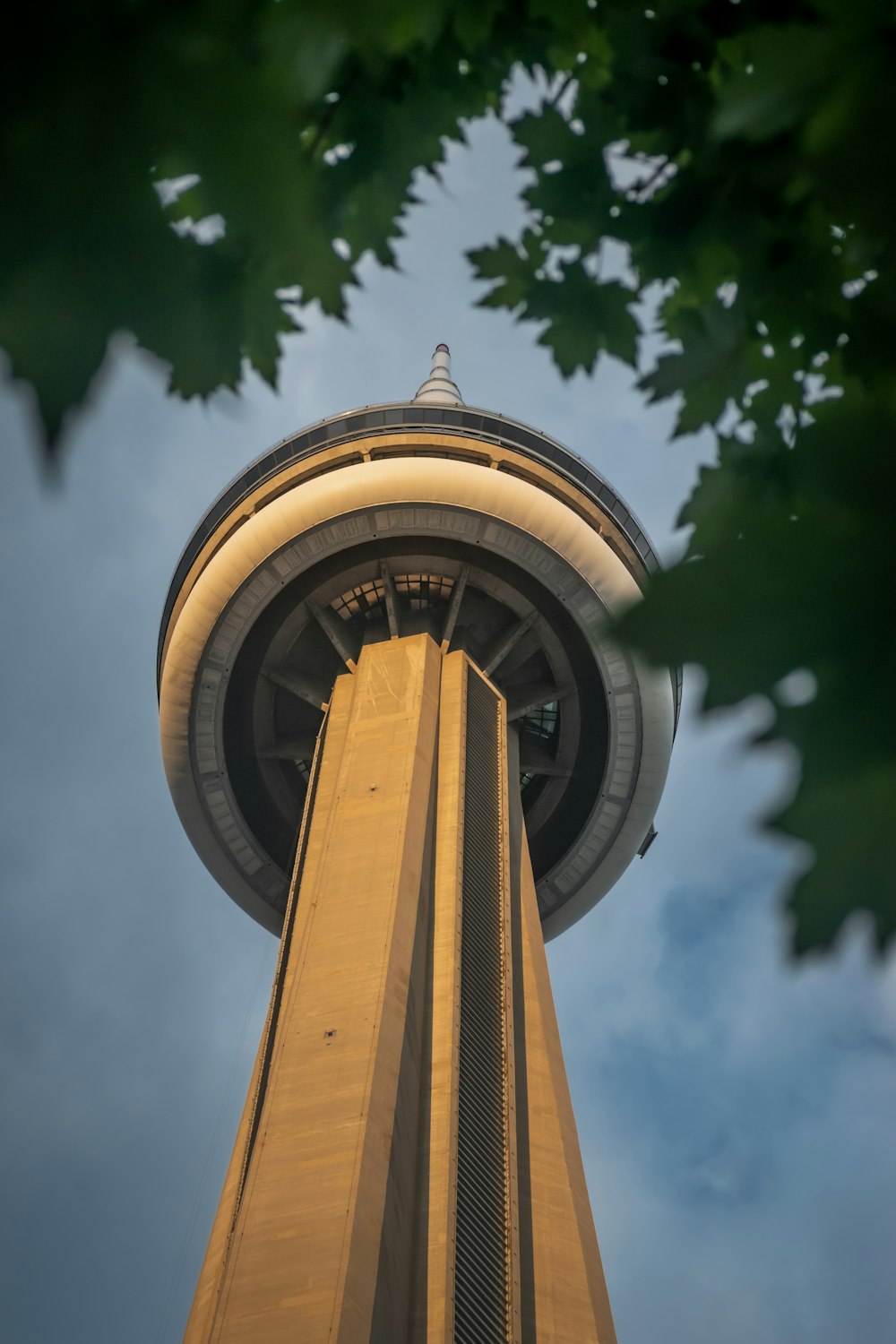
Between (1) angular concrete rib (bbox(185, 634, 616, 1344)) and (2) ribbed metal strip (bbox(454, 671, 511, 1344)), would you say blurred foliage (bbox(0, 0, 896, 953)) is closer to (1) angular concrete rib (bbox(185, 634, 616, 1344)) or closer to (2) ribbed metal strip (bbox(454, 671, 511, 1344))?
(1) angular concrete rib (bbox(185, 634, 616, 1344))

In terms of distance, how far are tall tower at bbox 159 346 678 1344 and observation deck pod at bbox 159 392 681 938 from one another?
0.07 m

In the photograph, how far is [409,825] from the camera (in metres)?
19.1

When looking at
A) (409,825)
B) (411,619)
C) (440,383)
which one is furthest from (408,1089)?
(440,383)

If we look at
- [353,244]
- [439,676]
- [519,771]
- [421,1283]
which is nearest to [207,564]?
[439,676]

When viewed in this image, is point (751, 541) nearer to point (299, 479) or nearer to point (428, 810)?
point (428, 810)

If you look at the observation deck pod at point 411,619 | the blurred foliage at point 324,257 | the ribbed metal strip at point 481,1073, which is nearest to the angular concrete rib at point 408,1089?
the ribbed metal strip at point 481,1073

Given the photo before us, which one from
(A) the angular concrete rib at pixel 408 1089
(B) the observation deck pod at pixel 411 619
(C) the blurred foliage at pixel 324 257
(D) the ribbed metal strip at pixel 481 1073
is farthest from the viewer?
(B) the observation deck pod at pixel 411 619

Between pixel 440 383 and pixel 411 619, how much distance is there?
19118 millimetres

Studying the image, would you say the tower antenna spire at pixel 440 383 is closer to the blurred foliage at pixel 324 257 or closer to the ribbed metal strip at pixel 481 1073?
the ribbed metal strip at pixel 481 1073

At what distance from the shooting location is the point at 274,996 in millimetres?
17484

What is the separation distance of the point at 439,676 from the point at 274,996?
8.50 meters

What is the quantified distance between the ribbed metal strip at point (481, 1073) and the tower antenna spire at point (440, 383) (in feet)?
64.8

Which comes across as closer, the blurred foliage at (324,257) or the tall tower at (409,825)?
the blurred foliage at (324,257)

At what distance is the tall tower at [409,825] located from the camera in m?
13.7
